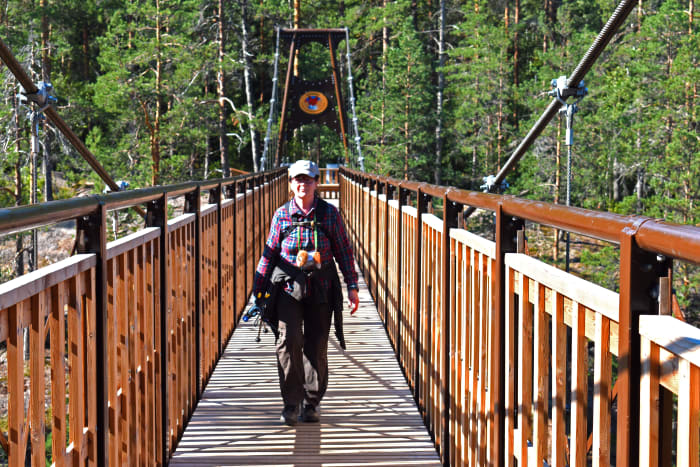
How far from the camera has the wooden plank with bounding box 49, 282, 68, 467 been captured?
6.16 ft

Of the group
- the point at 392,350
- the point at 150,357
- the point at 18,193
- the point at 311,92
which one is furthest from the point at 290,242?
the point at 311,92

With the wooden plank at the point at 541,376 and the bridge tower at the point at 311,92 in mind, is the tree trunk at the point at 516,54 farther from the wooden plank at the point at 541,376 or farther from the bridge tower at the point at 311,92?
the wooden plank at the point at 541,376

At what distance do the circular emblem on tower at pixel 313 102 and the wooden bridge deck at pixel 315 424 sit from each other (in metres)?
20.9

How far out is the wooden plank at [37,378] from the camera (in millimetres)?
1720

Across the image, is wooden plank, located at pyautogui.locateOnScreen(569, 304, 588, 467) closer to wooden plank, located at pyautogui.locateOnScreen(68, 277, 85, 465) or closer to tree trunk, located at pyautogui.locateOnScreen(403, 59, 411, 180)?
wooden plank, located at pyautogui.locateOnScreen(68, 277, 85, 465)

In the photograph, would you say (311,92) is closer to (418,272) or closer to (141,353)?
(418,272)

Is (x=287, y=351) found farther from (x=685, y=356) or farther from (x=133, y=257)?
(x=685, y=356)

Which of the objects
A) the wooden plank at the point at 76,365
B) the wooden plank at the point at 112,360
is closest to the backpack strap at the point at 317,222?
the wooden plank at the point at 112,360

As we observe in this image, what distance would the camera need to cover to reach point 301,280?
158 inches

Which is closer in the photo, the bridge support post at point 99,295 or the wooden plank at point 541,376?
the wooden plank at point 541,376

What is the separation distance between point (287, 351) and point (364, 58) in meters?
38.2

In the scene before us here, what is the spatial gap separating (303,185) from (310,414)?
1164 millimetres

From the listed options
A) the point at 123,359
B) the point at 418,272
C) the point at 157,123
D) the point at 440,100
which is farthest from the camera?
the point at 440,100

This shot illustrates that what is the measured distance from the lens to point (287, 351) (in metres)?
4.07
